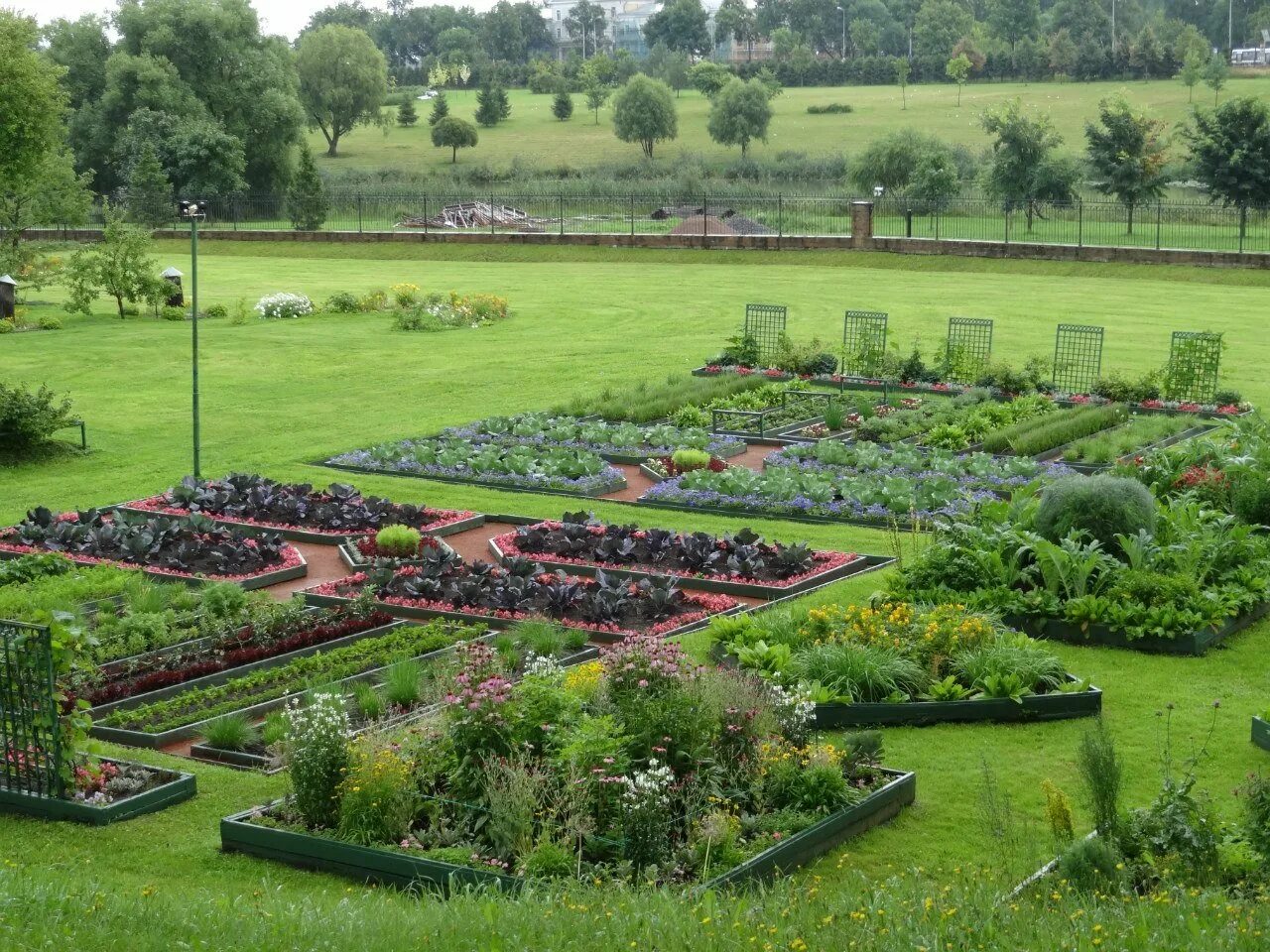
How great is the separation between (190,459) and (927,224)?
37.8 meters

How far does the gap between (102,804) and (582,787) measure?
→ 3.09 m

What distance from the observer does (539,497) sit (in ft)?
64.9

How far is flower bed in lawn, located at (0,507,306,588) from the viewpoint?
1617 cm

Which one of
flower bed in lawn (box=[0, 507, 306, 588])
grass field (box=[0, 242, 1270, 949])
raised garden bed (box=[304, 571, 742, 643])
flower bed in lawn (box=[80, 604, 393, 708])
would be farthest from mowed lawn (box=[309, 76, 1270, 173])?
flower bed in lawn (box=[80, 604, 393, 708])

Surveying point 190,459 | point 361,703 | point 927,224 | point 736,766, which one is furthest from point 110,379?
point 927,224

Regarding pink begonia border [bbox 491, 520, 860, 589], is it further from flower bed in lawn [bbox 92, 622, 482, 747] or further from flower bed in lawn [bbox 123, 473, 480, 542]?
flower bed in lawn [bbox 92, 622, 482, 747]

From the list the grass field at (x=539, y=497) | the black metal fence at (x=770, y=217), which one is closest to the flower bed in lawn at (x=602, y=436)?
the grass field at (x=539, y=497)

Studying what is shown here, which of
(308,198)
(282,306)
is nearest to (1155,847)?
(282,306)

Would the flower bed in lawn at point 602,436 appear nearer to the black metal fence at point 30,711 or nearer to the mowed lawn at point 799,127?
the black metal fence at point 30,711

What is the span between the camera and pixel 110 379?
30.3 m

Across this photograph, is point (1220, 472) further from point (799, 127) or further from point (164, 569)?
point (799, 127)

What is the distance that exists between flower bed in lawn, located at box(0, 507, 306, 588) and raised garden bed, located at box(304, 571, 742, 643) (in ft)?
3.85

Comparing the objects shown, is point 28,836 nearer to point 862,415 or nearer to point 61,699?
point 61,699

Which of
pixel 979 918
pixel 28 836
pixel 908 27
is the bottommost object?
pixel 28 836
